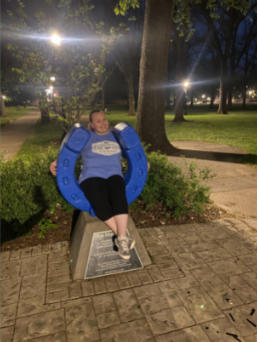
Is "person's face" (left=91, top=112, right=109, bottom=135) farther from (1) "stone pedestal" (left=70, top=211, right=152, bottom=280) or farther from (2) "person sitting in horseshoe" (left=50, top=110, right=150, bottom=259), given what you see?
(1) "stone pedestal" (left=70, top=211, right=152, bottom=280)

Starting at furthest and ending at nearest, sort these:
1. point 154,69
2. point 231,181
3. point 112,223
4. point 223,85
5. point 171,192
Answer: point 223,85 < point 154,69 < point 231,181 < point 171,192 < point 112,223

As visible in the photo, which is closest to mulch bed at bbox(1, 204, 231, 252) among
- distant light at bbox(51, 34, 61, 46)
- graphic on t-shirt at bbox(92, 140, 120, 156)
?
graphic on t-shirt at bbox(92, 140, 120, 156)

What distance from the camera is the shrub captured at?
11.5 ft

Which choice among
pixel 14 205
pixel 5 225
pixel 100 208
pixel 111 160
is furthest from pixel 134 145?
pixel 5 225

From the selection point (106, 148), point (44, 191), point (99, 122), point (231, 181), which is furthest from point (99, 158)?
point (231, 181)

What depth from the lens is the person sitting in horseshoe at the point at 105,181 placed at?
258 centimetres

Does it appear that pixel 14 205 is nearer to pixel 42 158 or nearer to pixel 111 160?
pixel 42 158

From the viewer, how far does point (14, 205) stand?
3.45 meters

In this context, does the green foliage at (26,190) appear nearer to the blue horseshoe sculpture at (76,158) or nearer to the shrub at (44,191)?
the shrub at (44,191)

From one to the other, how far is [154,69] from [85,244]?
226 inches

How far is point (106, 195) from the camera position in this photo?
269 cm

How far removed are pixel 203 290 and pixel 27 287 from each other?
178cm

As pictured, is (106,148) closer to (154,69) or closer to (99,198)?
(99,198)

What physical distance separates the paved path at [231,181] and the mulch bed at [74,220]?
1.29ft
